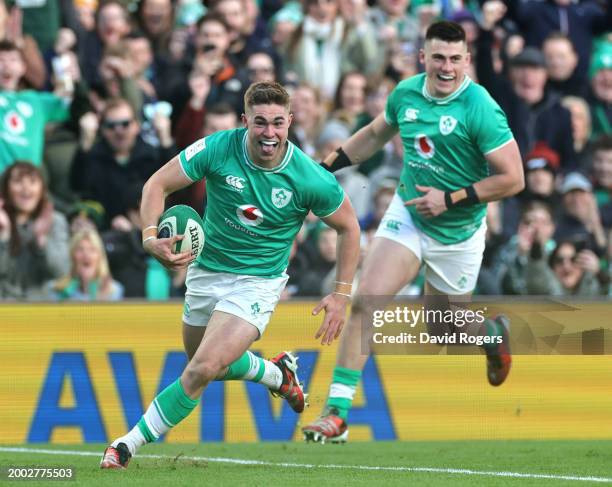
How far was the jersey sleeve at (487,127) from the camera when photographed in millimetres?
10086

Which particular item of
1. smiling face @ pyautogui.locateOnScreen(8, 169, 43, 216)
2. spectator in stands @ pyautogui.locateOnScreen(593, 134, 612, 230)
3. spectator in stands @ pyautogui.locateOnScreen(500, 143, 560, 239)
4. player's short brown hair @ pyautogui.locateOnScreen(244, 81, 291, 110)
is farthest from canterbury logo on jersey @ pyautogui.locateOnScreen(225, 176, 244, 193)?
spectator in stands @ pyautogui.locateOnScreen(593, 134, 612, 230)

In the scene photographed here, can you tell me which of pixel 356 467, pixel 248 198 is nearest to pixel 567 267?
pixel 356 467

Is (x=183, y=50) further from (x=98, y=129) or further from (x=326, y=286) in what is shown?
(x=326, y=286)

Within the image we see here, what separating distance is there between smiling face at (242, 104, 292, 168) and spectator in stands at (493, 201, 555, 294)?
5.47 m

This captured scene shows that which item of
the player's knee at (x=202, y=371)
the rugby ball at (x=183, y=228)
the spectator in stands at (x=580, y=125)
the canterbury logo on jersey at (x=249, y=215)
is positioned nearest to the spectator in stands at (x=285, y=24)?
the spectator in stands at (x=580, y=125)

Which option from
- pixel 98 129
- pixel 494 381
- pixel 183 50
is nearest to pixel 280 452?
pixel 494 381

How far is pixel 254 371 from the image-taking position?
9797mm

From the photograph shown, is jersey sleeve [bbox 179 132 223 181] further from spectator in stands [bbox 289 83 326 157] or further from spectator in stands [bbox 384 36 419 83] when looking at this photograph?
spectator in stands [bbox 384 36 419 83]

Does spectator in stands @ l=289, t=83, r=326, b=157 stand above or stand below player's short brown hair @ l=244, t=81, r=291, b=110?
below

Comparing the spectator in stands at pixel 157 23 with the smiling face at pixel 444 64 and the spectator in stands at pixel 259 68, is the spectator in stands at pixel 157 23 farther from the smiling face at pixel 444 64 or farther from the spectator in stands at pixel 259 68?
the smiling face at pixel 444 64

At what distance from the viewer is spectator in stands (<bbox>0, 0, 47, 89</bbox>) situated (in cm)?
1463

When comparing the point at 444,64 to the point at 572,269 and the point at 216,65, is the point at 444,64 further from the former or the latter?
the point at 216,65

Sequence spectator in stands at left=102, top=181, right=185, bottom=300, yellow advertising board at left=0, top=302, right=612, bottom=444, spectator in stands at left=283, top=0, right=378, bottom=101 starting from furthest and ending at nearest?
spectator in stands at left=283, top=0, right=378, bottom=101, spectator in stands at left=102, top=181, right=185, bottom=300, yellow advertising board at left=0, top=302, right=612, bottom=444

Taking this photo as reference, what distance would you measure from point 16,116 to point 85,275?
1906 mm
